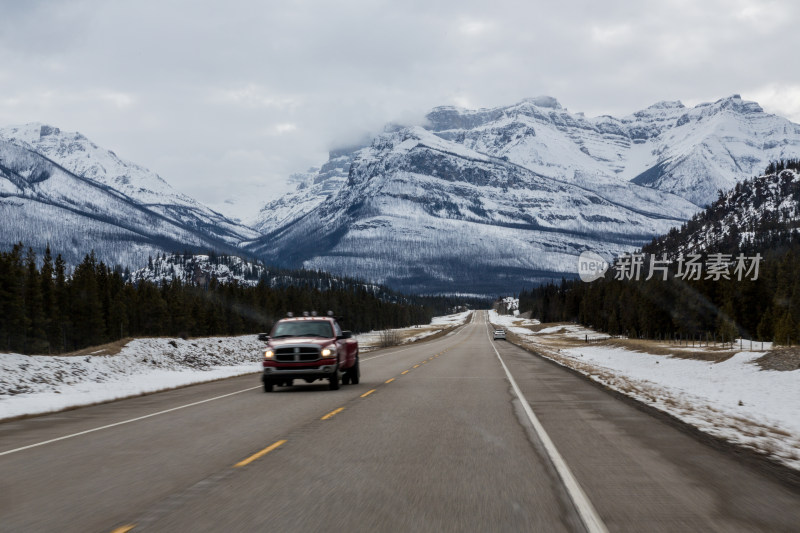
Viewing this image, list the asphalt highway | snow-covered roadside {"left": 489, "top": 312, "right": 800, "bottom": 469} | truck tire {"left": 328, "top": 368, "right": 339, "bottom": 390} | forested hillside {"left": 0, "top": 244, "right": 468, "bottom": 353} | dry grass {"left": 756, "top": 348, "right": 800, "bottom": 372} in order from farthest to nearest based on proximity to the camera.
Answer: forested hillside {"left": 0, "top": 244, "right": 468, "bottom": 353}, dry grass {"left": 756, "top": 348, "right": 800, "bottom": 372}, truck tire {"left": 328, "top": 368, "right": 339, "bottom": 390}, snow-covered roadside {"left": 489, "top": 312, "right": 800, "bottom": 469}, the asphalt highway

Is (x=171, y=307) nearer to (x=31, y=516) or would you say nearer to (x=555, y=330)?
(x=555, y=330)

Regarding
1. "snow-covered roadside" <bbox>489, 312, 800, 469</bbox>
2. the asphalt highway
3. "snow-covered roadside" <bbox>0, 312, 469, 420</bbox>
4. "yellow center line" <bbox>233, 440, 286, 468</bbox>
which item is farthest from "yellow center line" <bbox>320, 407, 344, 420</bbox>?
"snow-covered roadside" <bbox>0, 312, 469, 420</bbox>

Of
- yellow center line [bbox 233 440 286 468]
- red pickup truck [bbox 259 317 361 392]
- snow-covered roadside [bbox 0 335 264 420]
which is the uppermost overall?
red pickup truck [bbox 259 317 361 392]

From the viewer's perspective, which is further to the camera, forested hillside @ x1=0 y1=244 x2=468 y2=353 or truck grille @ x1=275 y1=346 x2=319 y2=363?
forested hillside @ x1=0 y1=244 x2=468 y2=353

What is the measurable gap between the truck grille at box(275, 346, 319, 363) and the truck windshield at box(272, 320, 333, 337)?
3.26 ft

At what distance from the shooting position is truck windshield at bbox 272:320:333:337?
20862mm

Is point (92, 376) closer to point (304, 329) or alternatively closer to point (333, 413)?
point (304, 329)

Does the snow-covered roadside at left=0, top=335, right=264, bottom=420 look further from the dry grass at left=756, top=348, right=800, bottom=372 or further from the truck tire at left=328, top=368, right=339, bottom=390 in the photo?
the dry grass at left=756, top=348, right=800, bottom=372

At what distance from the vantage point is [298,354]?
64.8ft

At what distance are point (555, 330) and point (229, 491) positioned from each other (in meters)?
137

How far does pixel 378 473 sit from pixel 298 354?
38.3 ft

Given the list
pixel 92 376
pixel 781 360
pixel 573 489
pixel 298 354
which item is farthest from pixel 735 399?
pixel 92 376

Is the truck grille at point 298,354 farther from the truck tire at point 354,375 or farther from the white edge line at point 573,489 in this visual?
the white edge line at point 573,489

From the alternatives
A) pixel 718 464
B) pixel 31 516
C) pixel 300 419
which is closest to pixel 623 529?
pixel 718 464
